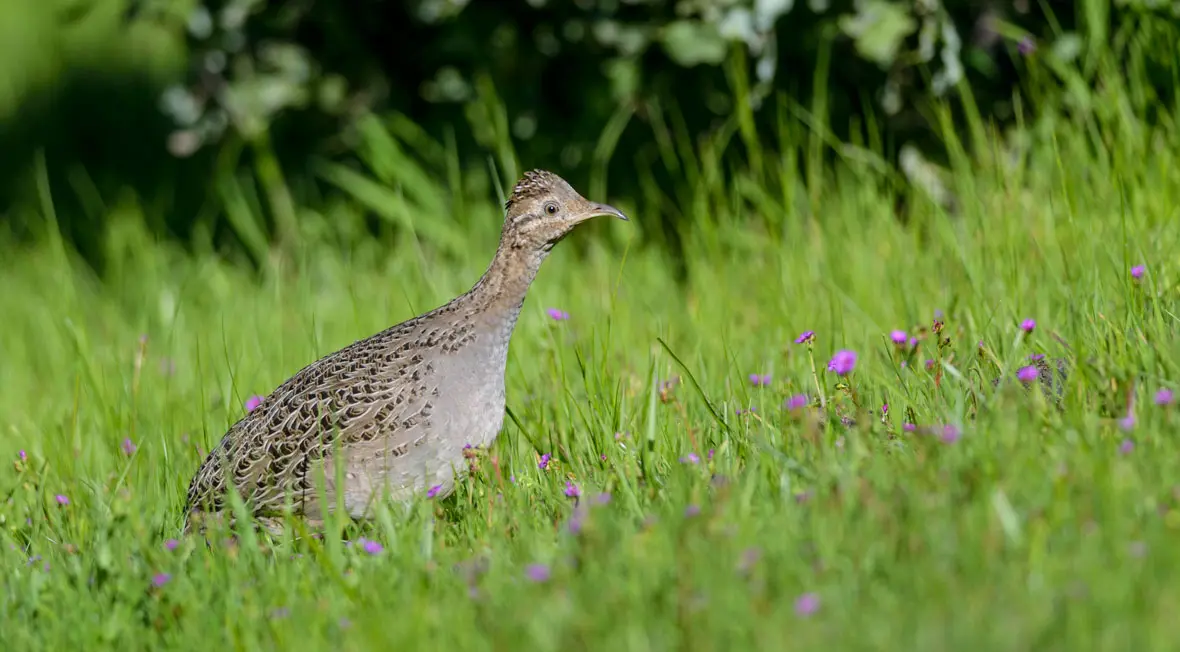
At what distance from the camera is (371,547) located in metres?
3.73

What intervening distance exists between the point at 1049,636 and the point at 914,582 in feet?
1.05

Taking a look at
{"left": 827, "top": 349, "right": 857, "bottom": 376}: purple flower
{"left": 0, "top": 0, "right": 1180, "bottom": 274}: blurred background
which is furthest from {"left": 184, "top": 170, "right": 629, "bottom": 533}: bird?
{"left": 0, "top": 0, "right": 1180, "bottom": 274}: blurred background

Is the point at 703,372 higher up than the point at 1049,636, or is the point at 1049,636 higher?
the point at 1049,636

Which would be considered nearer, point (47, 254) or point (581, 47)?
point (581, 47)

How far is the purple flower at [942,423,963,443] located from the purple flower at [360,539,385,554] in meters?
1.52

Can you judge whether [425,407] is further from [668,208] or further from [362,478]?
[668,208]

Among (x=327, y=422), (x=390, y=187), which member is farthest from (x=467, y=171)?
(x=327, y=422)

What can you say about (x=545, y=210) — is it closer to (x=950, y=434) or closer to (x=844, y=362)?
(x=844, y=362)

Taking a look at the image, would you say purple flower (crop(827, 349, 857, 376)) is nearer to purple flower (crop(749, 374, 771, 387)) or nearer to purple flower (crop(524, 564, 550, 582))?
purple flower (crop(749, 374, 771, 387))

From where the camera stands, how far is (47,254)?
860cm

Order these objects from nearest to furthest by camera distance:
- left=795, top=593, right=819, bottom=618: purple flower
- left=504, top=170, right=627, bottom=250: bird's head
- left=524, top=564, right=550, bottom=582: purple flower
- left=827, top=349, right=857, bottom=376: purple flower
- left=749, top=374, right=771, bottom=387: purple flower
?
left=795, top=593, right=819, bottom=618: purple flower, left=524, top=564, right=550, bottom=582: purple flower, left=827, top=349, right=857, bottom=376: purple flower, left=749, top=374, right=771, bottom=387: purple flower, left=504, top=170, right=627, bottom=250: bird's head

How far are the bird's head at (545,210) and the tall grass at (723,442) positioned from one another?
402 millimetres

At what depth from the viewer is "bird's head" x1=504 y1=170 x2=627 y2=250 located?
458 cm

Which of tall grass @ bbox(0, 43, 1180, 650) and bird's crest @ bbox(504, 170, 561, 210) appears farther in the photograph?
bird's crest @ bbox(504, 170, 561, 210)
